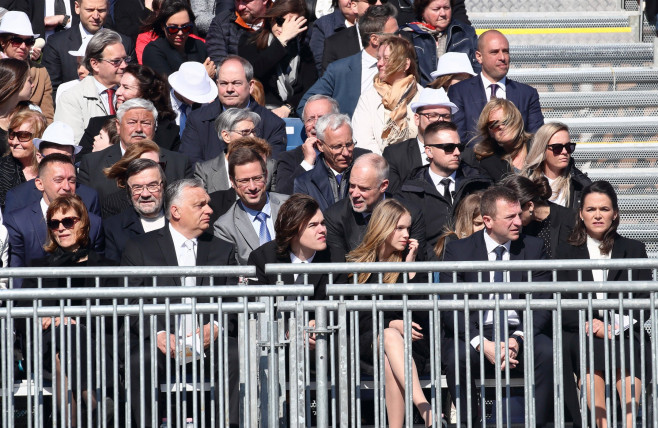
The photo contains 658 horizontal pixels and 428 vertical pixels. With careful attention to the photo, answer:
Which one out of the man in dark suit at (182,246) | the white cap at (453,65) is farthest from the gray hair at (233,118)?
the white cap at (453,65)

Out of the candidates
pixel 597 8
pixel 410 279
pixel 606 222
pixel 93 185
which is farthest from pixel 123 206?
pixel 597 8

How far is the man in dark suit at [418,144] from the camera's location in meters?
9.77

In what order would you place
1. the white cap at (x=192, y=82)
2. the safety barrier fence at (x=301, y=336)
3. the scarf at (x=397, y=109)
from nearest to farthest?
1. the safety barrier fence at (x=301, y=336)
2. the scarf at (x=397, y=109)
3. the white cap at (x=192, y=82)

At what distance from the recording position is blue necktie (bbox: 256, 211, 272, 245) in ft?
29.3

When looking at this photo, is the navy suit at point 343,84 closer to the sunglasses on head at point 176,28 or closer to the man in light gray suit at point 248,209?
the sunglasses on head at point 176,28

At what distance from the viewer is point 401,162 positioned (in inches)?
387

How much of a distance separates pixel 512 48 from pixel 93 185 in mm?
5364

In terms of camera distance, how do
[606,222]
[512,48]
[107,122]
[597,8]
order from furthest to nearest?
[597,8], [512,48], [107,122], [606,222]

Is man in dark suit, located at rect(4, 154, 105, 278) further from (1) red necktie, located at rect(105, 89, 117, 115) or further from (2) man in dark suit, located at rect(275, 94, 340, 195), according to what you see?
(1) red necktie, located at rect(105, 89, 117, 115)

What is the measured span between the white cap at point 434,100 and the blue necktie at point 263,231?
1.79 metres

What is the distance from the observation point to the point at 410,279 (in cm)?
775

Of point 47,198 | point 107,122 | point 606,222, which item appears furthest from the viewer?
point 107,122

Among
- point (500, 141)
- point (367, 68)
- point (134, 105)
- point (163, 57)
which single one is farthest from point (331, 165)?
point (163, 57)

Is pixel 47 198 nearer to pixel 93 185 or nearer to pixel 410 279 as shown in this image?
pixel 93 185
